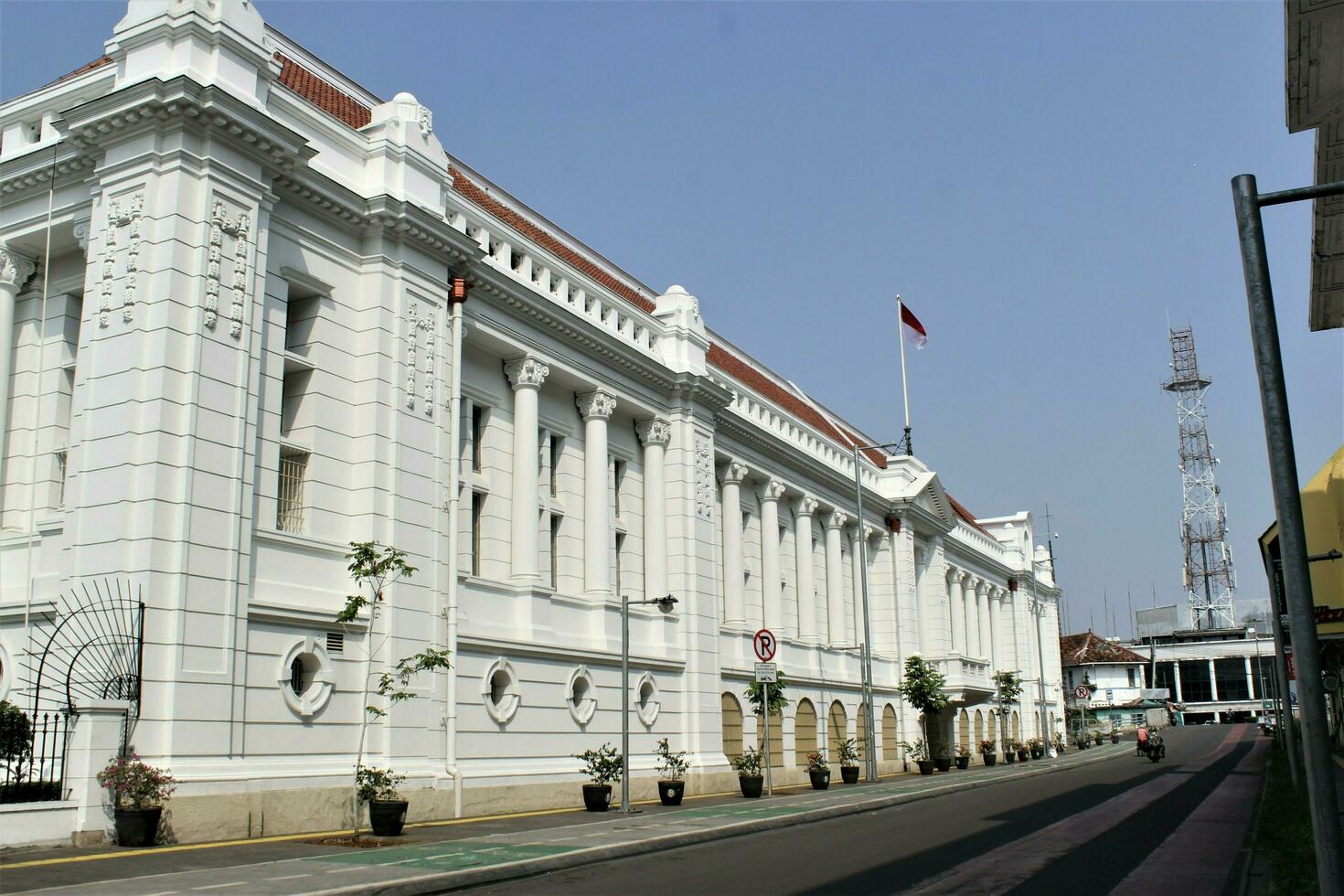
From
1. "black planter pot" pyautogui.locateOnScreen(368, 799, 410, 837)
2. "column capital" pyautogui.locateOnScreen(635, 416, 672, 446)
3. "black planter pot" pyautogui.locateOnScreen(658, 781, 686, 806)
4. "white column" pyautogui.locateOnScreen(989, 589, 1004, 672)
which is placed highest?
"column capital" pyautogui.locateOnScreen(635, 416, 672, 446)

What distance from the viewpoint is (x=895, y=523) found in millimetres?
52406

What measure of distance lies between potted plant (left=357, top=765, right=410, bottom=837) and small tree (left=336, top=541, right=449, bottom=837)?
1 centimetres

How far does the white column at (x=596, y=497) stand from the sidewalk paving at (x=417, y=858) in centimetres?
686

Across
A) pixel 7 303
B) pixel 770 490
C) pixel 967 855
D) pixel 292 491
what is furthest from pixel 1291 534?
pixel 770 490

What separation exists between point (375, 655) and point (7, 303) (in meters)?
9.62

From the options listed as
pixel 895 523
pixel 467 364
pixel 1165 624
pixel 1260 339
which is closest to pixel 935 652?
pixel 895 523

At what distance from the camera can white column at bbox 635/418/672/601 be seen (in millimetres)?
32688

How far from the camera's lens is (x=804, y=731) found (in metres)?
41.1

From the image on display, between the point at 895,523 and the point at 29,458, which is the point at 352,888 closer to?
the point at 29,458

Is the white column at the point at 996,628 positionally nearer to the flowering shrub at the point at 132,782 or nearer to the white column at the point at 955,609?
the white column at the point at 955,609

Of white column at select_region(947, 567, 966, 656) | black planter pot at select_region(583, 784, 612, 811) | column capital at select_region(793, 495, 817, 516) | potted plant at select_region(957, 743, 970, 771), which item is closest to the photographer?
black planter pot at select_region(583, 784, 612, 811)

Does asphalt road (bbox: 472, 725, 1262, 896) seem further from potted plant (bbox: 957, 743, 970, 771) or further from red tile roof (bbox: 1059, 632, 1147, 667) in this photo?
red tile roof (bbox: 1059, 632, 1147, 667)

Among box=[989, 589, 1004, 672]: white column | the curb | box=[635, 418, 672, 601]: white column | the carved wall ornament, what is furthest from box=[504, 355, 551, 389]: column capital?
box=[989, 589, 1004, 672]: white column

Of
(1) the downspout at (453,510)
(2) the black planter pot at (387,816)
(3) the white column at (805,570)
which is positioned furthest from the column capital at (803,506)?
(2) the black planter pot at (387,816)
